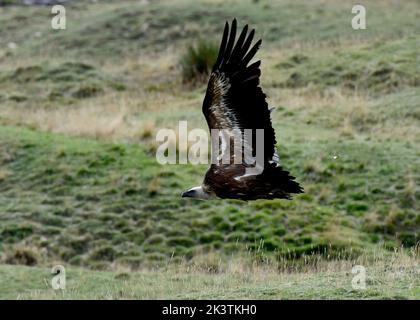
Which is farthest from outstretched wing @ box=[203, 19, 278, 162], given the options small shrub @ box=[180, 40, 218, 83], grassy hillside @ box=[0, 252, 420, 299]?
small shrub @ box=[180, 40, 218, 83]

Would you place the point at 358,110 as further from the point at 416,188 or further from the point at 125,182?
the point at 125,182

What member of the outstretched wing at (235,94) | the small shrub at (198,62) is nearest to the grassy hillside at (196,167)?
the small shrub at (198,62)

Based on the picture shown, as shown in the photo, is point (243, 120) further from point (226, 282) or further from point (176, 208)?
point (176, 208)

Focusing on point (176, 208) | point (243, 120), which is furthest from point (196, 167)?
point (243, 120)

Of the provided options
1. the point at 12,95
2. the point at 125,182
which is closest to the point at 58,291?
the point at 125,182

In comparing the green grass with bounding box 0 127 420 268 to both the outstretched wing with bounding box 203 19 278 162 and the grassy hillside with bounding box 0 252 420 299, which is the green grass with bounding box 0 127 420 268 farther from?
the outstretched wing with bounding box 203 19 278 162

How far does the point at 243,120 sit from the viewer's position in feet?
32.2

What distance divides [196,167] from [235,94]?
10.4 metres

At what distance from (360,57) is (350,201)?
10.7 metres

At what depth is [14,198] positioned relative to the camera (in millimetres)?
19562

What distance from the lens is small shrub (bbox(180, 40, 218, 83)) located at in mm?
28719

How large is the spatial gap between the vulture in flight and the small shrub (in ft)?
61.3

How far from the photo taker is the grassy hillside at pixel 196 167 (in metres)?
16.8

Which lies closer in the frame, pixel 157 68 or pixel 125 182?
pixel 125 182
